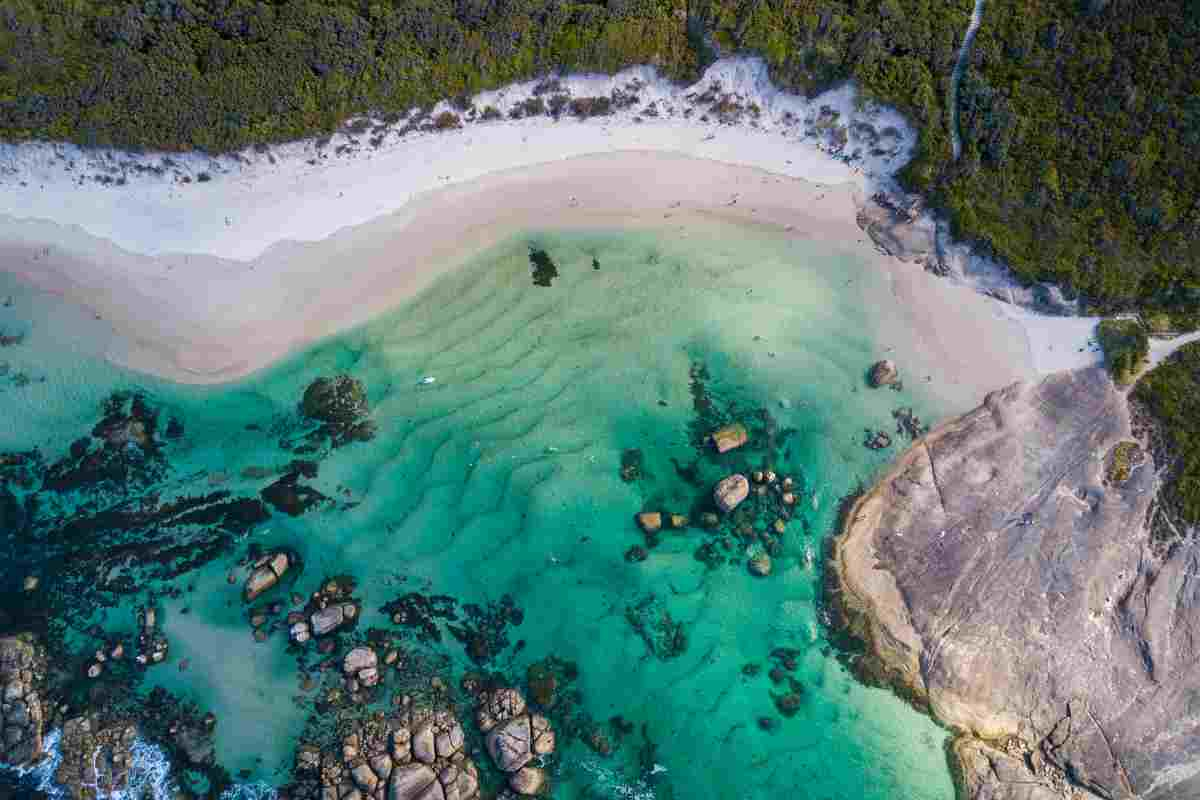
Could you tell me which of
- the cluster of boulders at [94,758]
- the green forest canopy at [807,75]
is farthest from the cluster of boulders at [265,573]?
the green forest canopy at [807,75]

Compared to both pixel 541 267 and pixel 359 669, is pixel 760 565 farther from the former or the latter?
pixel 359 669

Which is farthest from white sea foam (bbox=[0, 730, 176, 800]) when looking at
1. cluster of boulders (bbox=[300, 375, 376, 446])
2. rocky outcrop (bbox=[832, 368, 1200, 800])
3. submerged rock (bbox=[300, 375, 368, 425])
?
rocky outcrop (bbox=[832, 368, 1200, 800])

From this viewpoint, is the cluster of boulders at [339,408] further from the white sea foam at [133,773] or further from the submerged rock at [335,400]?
the white sea foam at [133,773]

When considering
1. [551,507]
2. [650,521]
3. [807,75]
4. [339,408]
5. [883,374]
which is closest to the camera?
[551,507]

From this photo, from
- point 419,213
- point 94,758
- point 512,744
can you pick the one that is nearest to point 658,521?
point 512,744

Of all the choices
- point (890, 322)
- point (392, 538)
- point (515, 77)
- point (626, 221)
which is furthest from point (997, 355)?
point (392, 538)

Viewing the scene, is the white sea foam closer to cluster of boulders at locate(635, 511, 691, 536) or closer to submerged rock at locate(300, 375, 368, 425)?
submerged rock at locate(300, 375, 368, 425)
